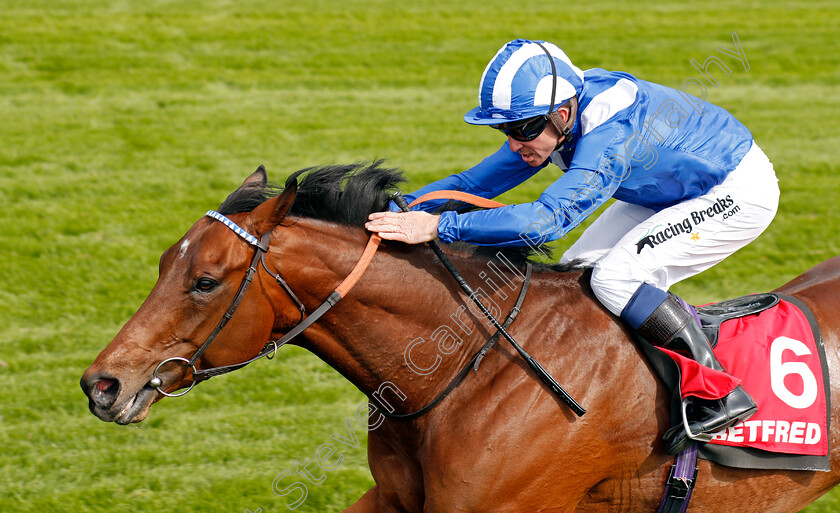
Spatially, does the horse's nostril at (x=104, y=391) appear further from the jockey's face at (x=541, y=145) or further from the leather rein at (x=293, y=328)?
the jockey's face at (x=541, y=145)

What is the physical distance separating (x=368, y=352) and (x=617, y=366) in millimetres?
934

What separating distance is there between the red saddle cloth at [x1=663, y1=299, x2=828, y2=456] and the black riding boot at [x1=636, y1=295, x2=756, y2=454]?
0.06 metres

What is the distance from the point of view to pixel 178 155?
386 inches

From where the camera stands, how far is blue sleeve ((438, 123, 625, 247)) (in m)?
3.08

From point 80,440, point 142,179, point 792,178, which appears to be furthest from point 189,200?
point 792,178

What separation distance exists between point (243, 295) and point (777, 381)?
2049 millimetres

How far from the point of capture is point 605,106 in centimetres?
328

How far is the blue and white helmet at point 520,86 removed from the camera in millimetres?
3189

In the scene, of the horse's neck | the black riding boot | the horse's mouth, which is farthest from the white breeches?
the horse's mouth

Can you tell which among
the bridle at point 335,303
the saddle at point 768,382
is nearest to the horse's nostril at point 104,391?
the bridle at point 335,303

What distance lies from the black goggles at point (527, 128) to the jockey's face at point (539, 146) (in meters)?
0.03

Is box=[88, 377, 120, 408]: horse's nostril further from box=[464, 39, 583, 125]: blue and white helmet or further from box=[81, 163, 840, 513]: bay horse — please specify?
box=[464, 39, 583, 125]: blue and white helmet

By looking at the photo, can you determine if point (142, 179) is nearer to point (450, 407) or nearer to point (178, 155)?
point (178, 155)

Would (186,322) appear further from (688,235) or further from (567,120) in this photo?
(688,235)
